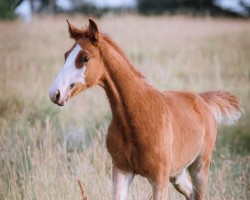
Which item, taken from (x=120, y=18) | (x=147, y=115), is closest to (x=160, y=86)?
(x=147, y=115)

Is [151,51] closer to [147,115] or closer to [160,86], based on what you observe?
[160,86]

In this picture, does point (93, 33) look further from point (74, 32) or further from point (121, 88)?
point (121, 88)

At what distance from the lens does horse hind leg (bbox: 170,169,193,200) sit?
5332mm

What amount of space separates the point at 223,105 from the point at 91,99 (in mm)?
4693

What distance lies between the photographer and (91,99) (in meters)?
10.1

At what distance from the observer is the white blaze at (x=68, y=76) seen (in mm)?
3846

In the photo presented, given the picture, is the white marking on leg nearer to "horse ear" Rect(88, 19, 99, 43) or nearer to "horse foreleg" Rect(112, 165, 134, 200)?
"horse foreleg" Rect(112, 165, 134, 200)

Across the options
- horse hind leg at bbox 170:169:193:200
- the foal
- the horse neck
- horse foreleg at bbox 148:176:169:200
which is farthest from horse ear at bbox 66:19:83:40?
horse hind leg at bbox 170:169:193:200

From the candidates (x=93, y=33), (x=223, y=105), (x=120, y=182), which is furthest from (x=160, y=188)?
(x=223, y=105)

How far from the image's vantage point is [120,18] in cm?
1717

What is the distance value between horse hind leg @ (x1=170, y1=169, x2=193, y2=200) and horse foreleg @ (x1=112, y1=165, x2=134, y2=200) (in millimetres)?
968

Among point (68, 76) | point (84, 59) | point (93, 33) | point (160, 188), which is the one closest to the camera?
point (68, 76)

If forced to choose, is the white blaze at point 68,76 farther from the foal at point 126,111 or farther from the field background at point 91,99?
the field background at point 91,99

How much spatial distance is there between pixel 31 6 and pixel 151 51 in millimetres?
8624
